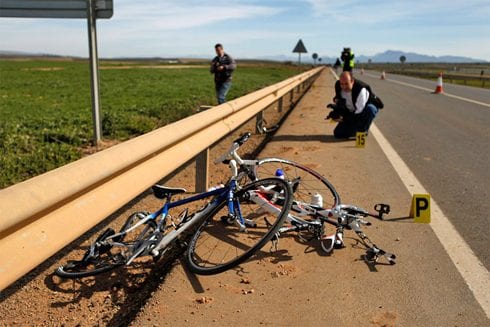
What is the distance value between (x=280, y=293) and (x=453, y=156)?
207 inches

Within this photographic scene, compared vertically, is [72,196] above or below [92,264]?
above

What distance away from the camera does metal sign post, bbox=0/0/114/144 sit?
317 inches

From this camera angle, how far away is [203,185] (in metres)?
5.12

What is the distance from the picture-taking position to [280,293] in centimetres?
306

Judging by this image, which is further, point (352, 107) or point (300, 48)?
point (300, 48)

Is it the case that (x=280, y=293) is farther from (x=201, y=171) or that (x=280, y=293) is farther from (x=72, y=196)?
(x=201, y=171)

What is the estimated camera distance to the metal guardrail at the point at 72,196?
6.78ft

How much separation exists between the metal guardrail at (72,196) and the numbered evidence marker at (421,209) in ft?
6.59

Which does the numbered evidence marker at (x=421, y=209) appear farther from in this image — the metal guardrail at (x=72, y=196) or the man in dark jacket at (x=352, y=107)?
the man in dark jacket at (x=352, y=107)

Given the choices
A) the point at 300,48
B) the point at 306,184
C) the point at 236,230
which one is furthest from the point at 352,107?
the point at 300,48

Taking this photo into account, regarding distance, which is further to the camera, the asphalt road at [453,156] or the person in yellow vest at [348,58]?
the person in yellow vest at [348,58]

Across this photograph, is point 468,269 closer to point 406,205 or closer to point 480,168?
point 406,205

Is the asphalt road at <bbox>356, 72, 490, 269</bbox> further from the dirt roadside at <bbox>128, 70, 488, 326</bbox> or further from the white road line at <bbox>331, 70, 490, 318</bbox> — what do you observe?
the dirt roadside at <bbox>128, 70, 488, 326</bbox>

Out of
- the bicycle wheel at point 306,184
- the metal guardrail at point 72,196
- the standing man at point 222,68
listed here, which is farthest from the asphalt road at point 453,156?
the standing man at point 222,68
